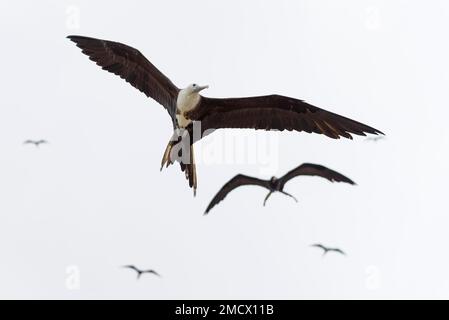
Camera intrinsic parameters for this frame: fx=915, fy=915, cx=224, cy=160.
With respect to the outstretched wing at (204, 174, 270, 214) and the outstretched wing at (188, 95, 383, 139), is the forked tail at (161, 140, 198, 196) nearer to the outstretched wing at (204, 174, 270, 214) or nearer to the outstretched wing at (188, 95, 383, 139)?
the outstretched wing at (188, 95, 383, 139)

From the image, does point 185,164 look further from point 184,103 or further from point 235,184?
point 235,184

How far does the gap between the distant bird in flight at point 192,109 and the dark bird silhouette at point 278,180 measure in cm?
213

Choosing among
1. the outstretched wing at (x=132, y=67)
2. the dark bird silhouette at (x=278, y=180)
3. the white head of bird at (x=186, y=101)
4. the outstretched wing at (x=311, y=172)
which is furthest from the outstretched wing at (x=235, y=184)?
the white head of bird at (x=186, y=101)

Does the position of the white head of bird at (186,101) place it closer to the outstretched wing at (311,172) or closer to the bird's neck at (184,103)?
the bird's neck at (184,103)

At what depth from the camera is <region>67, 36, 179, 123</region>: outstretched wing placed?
426 inches

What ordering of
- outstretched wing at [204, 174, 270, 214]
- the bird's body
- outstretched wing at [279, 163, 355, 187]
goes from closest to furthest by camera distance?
the bird's body < outstretched wing at [279, 163, 355, 187] < outstretched wing at [204, 174, 270, 214]

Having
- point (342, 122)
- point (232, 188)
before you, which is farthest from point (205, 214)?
point (342, 122)

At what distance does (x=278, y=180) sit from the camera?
44.7 ft

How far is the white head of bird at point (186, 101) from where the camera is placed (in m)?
10.8

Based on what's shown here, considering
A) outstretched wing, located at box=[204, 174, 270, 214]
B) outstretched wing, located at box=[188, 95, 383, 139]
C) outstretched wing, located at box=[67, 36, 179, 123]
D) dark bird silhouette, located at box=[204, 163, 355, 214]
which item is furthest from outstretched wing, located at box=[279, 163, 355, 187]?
outstretched wing, located at box=[67, 36, 179, 123]
